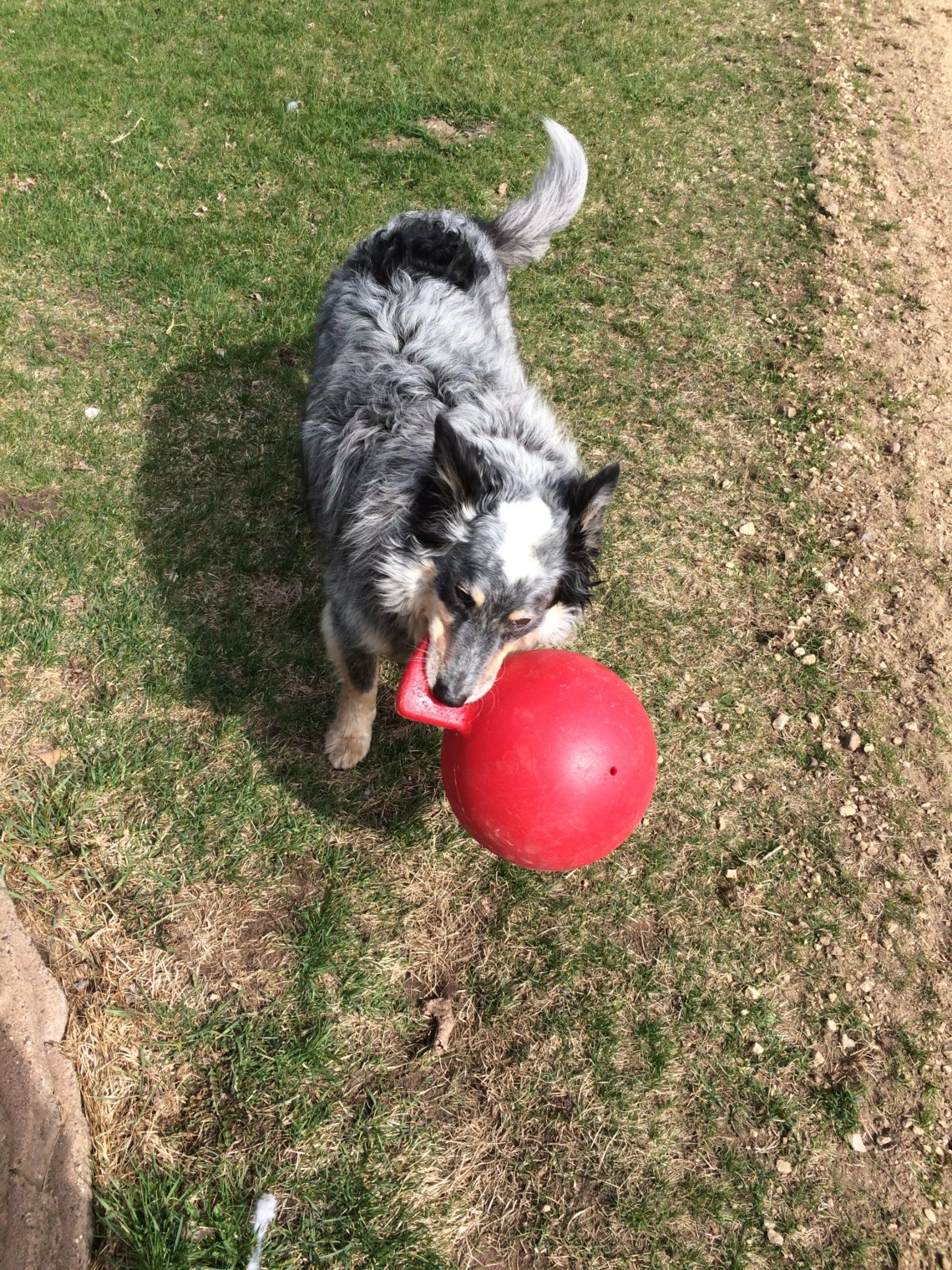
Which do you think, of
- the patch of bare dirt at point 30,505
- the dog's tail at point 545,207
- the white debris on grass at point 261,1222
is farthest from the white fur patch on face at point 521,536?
the patch of bare dirt at point 30,505

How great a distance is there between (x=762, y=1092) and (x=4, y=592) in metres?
3.95

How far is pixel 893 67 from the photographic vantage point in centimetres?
837

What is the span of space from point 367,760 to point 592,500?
5.51 ft

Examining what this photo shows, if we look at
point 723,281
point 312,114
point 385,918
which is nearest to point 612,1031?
point 385,918

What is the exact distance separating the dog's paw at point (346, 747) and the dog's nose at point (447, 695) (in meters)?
1.01

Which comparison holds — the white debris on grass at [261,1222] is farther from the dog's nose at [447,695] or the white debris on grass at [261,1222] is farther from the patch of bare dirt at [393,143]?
the patch of bare dirt at [393,143]

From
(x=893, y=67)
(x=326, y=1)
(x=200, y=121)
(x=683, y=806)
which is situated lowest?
(x=683, y=806)

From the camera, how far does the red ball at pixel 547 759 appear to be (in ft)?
8.28

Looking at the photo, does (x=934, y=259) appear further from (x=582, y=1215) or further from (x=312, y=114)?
(x=582, y=1215)

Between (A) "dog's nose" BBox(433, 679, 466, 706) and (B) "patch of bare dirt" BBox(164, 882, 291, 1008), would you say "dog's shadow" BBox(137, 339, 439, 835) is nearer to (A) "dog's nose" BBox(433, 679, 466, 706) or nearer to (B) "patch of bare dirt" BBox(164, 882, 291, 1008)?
(B) "patch of bare dirt" BBox(164, 882, 291, 1008)

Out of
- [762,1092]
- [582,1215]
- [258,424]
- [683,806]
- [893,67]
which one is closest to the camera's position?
[582,1215]

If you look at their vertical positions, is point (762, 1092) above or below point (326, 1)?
below

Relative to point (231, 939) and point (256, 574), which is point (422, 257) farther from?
point (231, 939)

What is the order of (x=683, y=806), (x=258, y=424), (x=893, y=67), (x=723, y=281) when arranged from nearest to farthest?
(x=683, y=806) → (x=258, y=424) → (x=723, y=281) → (x=893, y=67)
